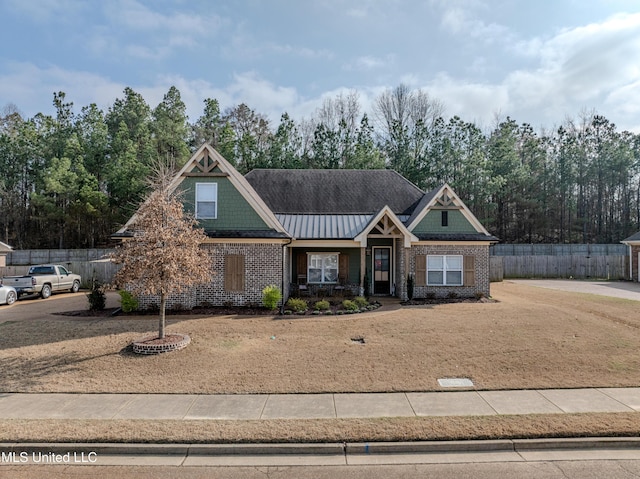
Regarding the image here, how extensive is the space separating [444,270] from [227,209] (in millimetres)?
10540

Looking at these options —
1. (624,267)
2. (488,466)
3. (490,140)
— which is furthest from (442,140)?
(488,466)

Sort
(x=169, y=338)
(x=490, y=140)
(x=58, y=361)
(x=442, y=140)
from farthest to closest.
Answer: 1. (x=490, y=140)
2. (x=442, y=140)
3. (x=169, y=338)
4. (x=58, y=361)

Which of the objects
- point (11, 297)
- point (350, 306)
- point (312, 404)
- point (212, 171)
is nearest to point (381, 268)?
point (350, 306)

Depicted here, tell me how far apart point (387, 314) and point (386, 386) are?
6133 millimetres

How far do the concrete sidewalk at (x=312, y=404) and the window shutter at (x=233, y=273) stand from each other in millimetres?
7474

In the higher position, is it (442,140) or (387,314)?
(442,140)

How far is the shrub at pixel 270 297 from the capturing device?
14182 millimetres

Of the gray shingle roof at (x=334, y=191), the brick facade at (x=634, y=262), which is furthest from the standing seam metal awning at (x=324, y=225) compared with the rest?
the brick facade at (x=634, y=262)

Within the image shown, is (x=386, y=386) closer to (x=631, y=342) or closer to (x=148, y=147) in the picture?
(x=631, y=342)

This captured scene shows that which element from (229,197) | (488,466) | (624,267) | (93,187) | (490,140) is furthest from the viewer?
(490,140)

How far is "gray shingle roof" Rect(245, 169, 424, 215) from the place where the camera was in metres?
20.4

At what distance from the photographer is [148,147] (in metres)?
35.1

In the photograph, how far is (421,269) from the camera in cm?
1739

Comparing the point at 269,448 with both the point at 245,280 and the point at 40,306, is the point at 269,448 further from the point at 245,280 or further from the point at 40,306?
the point at 40,306
